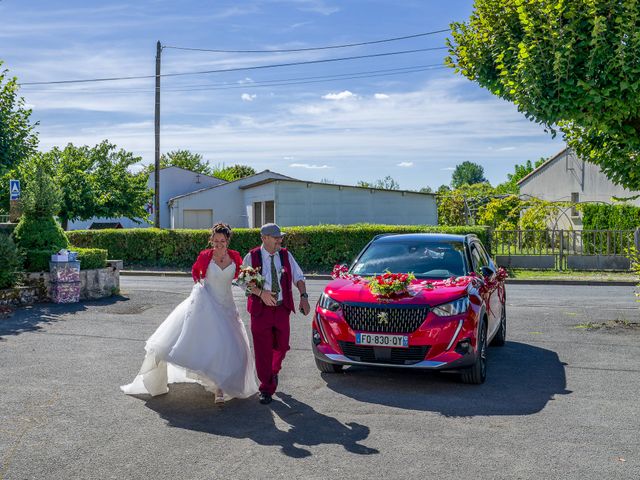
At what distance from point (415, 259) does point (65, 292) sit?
8.87 metres

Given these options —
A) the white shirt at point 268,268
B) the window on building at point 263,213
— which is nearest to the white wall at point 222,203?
the window on building at point 263,213

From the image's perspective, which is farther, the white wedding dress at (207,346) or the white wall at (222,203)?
the white wall at (222,203)

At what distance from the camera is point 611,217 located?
29.0 metres

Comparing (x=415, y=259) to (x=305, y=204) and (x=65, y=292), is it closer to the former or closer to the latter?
(x=65, y=292)

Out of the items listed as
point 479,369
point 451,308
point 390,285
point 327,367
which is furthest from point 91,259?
point 479,369

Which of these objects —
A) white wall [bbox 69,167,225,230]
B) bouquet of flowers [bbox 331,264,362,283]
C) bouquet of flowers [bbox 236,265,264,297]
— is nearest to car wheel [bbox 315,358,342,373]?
bouquet of flowers [bbox 331,264,362,283]

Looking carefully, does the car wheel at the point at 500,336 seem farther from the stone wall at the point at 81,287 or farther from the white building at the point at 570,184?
the white building at the point at 570,184

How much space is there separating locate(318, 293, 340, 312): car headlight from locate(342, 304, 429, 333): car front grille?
359 millimetres

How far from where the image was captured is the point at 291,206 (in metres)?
32.3

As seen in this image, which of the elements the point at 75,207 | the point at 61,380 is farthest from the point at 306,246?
the point at 61,380

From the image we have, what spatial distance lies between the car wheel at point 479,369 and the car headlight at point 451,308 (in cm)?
34

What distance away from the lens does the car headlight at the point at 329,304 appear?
755 centimetres

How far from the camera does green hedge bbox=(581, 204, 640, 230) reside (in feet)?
90.0

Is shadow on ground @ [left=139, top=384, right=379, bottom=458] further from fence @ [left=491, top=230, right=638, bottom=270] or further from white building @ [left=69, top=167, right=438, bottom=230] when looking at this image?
white building @ [left=69, top=167, right=438, bottom=230]
